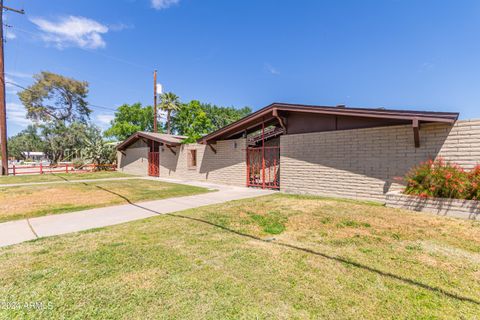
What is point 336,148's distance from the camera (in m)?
8.35

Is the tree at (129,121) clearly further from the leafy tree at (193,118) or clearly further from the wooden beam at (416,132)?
the wooden beam at (416,132)

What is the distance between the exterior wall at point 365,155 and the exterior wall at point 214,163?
2756mm

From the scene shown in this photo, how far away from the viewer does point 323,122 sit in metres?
8.84

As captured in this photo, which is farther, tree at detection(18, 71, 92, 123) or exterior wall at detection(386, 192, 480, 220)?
tree at detection(18, 71, 92, 123)

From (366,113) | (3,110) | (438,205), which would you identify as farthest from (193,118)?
(438,205)

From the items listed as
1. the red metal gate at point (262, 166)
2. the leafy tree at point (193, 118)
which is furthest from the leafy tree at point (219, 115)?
the red metal gate at point (262, 166)

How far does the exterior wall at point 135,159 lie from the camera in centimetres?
1881

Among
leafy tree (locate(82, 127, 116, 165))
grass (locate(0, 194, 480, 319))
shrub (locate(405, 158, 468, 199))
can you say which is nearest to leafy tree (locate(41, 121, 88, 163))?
leafy tree (locate(82, 127, 116, 165))

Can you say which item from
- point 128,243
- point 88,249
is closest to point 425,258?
point 128,243

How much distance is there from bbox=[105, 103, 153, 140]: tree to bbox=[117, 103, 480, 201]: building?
110 feet

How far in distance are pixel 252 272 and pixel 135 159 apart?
19335 millimetres

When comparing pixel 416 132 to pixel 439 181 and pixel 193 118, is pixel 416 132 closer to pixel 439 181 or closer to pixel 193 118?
pixel 439 181

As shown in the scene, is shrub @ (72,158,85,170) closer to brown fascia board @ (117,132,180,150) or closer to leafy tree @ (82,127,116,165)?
leafy tree @ (82,127,116,165)

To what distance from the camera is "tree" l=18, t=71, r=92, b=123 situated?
36.3 m
